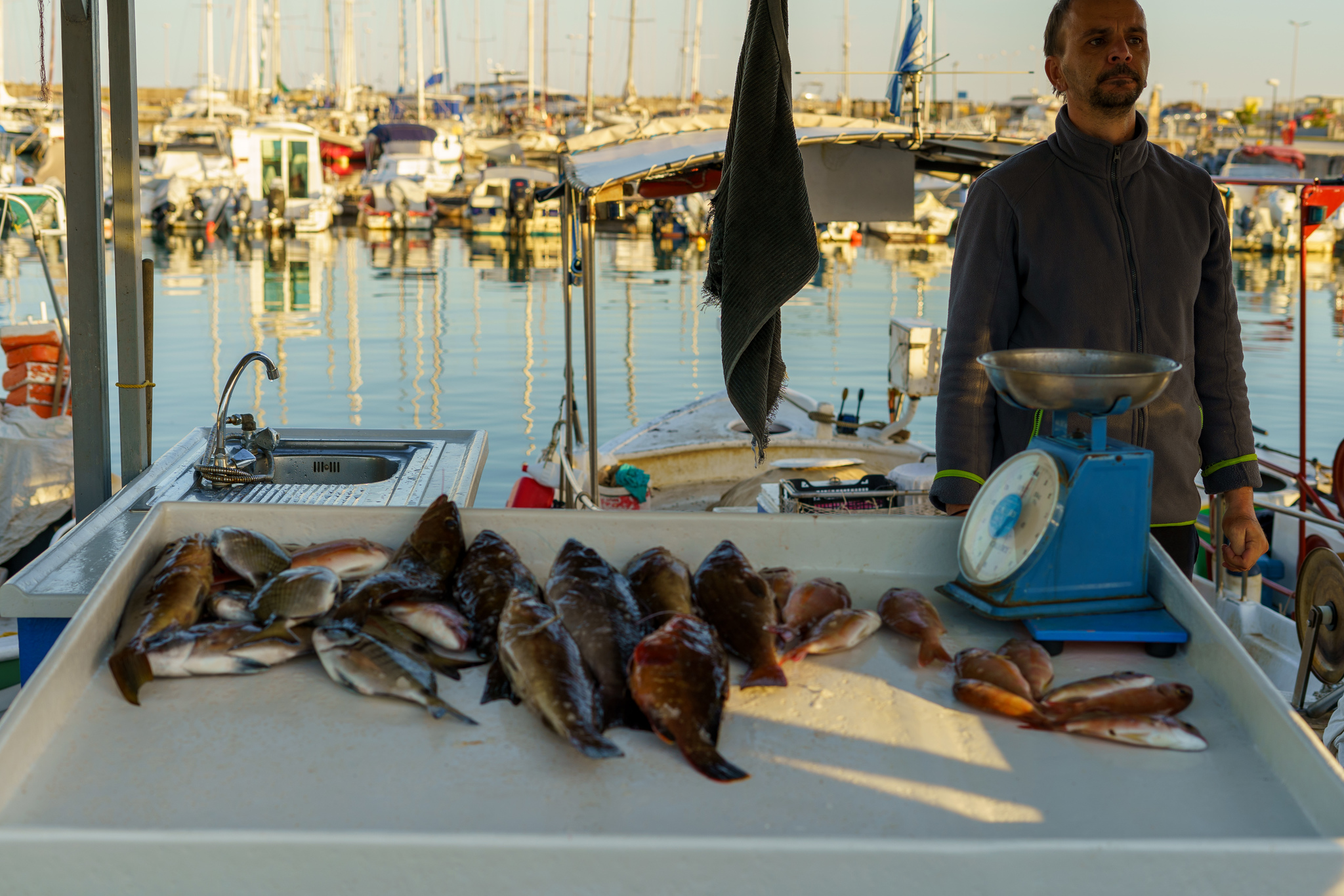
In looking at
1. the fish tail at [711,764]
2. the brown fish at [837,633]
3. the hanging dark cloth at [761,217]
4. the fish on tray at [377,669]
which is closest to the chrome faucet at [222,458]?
the hanging dark cloth at [761,217]

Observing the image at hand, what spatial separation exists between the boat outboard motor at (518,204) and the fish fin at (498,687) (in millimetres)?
43266

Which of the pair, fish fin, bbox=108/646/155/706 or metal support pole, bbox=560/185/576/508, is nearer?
fish fin, bbox=108/646/155/706

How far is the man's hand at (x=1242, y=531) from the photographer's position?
9.67 ft

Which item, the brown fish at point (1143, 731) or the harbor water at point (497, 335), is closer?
the brown fish at point (1143, 731)

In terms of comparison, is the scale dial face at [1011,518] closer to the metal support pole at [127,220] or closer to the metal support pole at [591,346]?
the metal support pole at [127,220]

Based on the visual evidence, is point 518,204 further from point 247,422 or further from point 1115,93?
point 1115,93

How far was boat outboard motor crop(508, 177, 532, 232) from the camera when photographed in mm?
45281

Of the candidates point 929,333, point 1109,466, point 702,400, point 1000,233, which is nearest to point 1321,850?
point 1109,466

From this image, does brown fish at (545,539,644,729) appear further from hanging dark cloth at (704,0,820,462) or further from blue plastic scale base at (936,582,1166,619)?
blue plastic scale base at (936,582,1166,619)

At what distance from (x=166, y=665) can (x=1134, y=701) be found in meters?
1.53

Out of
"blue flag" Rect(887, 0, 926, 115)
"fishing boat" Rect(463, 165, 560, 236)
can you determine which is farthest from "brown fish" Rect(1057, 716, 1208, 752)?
"fishing boat" Rect(463, 165, 560, 236)

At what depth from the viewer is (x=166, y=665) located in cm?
180

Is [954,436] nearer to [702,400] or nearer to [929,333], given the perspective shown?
[929,333]

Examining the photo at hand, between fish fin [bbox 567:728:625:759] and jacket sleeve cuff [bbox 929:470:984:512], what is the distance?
1520 mm
